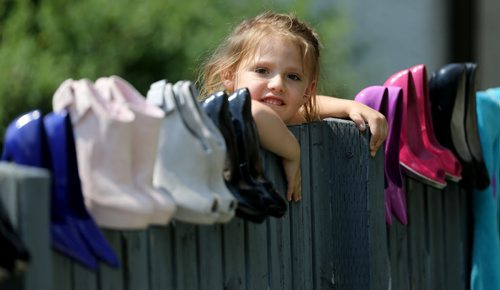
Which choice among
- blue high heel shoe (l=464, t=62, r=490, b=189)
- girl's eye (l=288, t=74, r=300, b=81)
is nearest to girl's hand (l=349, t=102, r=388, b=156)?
girl's eye (l=288, t=74, r=300, b=81)

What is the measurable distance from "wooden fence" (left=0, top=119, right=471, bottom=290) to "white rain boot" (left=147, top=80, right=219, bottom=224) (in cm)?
11

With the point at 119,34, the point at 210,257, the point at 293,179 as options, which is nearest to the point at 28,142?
the point at 210,257

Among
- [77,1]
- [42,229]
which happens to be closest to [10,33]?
[77,1]

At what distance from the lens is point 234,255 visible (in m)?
3.38

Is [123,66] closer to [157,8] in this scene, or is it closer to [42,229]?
[157,8]

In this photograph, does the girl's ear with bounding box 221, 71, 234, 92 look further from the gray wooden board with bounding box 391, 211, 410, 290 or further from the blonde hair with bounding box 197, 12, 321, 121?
the gray wooden board with bounding box 391, 211, 410, 290

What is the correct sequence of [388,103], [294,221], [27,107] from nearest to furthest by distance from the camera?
1. [294,221]
2. [388,103]
3. [27,107]

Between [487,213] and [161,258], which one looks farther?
[487,213]

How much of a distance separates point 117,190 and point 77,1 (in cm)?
538

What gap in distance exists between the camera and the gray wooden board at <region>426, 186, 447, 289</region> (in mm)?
4449

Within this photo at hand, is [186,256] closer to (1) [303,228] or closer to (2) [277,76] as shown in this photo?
(1) [303,228]

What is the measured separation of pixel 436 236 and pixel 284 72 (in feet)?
3.42

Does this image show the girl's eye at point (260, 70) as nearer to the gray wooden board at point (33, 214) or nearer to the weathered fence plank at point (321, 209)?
the weathered fence plank at point (321, 209)

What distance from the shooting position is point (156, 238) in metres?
3.00
